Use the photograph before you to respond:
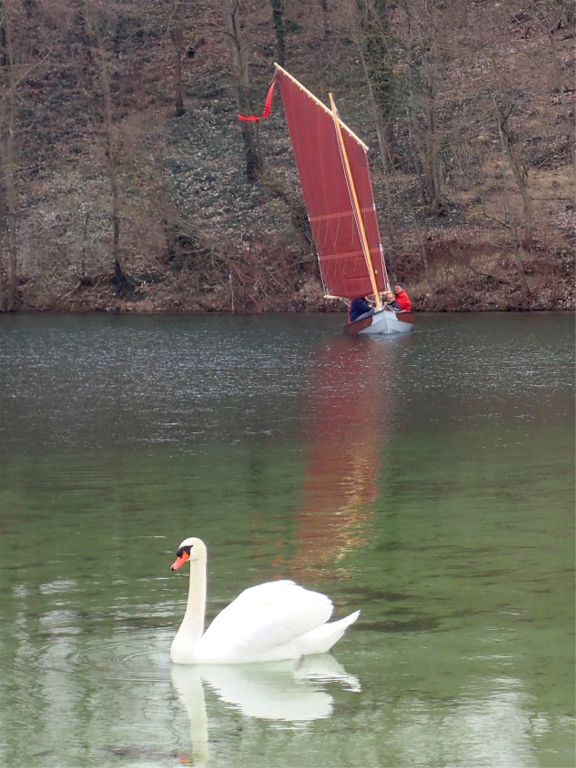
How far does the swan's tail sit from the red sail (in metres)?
25.7

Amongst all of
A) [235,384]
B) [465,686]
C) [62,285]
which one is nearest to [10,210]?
[62,285]

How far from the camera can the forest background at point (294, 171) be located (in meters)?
35.4

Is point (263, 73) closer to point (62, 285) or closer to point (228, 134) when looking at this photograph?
point (228, 134)

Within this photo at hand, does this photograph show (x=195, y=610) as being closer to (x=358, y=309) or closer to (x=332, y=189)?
(x=358, y=309)

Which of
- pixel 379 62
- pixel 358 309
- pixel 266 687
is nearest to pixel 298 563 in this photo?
pixel 266 687

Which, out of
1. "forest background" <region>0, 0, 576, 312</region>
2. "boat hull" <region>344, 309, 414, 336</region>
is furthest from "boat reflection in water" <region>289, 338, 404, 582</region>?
"forest background" <region>0, 0, 576, 312</region>

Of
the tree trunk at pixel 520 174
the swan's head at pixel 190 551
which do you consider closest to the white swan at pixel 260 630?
the swan's head at pixel 190 551

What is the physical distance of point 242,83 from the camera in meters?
39.5

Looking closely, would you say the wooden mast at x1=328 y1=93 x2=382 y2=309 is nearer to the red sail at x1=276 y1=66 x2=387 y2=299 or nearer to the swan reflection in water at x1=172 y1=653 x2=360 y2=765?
the red sail at x1=276 y1=66 x2=387 y2=299

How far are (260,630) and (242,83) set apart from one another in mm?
35325

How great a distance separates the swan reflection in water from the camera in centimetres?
538

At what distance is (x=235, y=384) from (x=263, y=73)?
28.5m

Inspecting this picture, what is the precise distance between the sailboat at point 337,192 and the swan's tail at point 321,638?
2499cm

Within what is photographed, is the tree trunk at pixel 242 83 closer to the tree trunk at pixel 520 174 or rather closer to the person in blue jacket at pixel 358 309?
the tree trunk at pixel 520 174
